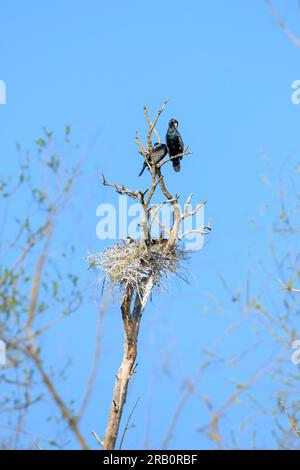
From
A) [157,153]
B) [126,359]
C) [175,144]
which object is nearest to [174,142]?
[175,144]

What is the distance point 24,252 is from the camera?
17.3 feet

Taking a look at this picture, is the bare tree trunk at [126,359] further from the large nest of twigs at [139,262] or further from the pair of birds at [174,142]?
the pair of birds at [174,142]

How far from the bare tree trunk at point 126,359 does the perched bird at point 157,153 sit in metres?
1.62

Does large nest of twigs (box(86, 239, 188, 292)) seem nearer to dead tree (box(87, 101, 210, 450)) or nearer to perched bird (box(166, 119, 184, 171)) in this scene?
dead tree (box(87, 101, 210, 450))

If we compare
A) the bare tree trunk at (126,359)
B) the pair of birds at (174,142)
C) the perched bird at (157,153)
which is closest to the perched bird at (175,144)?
the pair of birds at (174,142)

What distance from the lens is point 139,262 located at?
11133mm

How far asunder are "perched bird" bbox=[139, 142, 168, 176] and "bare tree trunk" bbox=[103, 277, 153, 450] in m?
1.62

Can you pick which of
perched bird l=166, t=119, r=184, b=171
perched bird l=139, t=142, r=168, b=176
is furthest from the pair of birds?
perched bird l=139, t=142, r=168, b=176

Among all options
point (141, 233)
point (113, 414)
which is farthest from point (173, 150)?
point (113, 414)

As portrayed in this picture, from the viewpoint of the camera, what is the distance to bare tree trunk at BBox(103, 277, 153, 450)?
34.5ft

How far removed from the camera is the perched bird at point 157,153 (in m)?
11.5
